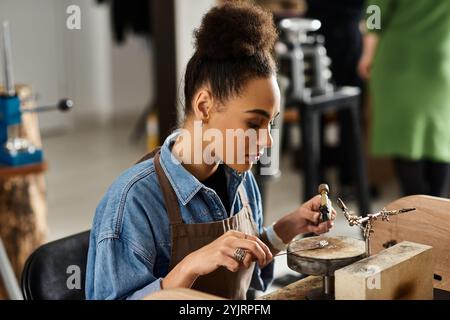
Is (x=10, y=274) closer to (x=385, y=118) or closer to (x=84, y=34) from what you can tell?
(x=385, y=118)

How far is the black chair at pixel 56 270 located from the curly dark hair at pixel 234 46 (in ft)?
1.35

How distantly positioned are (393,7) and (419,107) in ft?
1.32

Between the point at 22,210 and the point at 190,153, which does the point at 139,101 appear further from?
the point at 190,153

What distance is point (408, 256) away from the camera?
1.06 metres

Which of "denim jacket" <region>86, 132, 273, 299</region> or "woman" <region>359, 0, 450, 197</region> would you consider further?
"woman" <region>359, 0, 450, 197</region>

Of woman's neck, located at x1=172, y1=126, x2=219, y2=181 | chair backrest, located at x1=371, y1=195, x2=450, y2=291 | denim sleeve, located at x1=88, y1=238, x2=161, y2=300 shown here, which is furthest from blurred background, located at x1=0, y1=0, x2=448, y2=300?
chair backrest, located at x1=371, y1=195, x2=450, y2=291

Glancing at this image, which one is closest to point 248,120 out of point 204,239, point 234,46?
point 234,46

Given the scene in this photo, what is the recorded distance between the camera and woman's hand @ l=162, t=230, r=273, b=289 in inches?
41.2

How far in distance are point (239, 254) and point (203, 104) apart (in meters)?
0.31

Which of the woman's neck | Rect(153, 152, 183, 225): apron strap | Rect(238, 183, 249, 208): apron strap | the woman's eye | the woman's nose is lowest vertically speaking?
Rect(238, 183, 249, 208): apron strap

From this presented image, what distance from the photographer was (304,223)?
1.36m

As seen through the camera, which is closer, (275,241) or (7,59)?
(275,241)

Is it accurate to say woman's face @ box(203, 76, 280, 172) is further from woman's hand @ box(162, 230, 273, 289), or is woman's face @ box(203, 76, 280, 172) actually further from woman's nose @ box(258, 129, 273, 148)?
woman's hand @ box(162, 230, 273, 289)

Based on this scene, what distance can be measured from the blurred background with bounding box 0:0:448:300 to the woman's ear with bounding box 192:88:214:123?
0.14m
